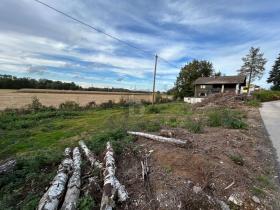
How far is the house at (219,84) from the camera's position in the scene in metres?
33.5

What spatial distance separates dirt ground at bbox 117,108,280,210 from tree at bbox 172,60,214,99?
36240 mm

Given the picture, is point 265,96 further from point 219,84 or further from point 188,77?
point 188,77

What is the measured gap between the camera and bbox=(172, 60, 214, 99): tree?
1608 inches

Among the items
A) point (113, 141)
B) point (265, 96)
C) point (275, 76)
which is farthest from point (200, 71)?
point (113, 141)

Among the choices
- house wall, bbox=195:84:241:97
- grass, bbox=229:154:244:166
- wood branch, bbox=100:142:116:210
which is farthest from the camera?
house wall, bbox=195:84:241:97

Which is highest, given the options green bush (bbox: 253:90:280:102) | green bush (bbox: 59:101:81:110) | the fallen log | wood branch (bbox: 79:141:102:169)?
green bush (bbox: 253:90:280:102)

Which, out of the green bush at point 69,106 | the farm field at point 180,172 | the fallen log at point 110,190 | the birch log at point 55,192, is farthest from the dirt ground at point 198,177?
the green bush at point 69,106

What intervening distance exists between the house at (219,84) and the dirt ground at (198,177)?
99.9ft

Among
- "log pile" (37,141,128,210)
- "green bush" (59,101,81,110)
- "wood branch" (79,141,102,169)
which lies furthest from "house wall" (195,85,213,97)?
"log pile" (37,141,128,210)

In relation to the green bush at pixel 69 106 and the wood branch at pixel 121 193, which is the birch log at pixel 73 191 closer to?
the wood branch at pixel 121 193

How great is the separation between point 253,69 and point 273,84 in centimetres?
1737

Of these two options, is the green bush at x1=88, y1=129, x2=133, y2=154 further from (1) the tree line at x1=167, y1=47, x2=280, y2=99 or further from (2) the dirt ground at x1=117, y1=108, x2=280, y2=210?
(1) the tree line at x1=167, y1=47, x2=280, y2=99

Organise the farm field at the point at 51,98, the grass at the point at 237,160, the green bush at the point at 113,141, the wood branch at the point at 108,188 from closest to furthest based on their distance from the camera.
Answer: the wood branch at the point at 108,188 < the grass at the point at 237,160 < the green bush at the point at 113,141 < the farm field at the point at 51,98

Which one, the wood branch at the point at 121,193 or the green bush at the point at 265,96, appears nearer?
the wood branch at the point at 121,193
